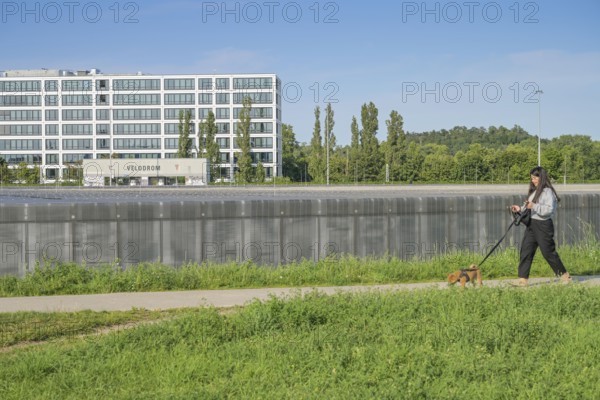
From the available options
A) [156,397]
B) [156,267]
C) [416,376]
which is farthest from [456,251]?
[156,397]

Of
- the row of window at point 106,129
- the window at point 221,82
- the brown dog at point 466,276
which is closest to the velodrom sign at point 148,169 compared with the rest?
the row of window at point 106,129

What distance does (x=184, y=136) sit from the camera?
325 feet

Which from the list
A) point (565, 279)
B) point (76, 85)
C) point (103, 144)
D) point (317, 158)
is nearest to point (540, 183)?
point (565, 279)

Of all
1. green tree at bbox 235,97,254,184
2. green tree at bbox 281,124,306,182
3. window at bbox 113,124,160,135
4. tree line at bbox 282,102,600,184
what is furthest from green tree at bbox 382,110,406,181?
window at bbox 113,124,160,135

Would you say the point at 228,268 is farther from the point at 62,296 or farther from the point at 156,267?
the point at 62,296

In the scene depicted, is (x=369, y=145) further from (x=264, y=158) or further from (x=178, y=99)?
(x=178, y=99)

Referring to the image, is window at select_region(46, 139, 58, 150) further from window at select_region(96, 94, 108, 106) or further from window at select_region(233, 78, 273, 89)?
window at select_region(233, 78, 273, 89)

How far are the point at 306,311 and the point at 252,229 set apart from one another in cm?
700

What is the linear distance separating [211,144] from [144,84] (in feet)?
57.0

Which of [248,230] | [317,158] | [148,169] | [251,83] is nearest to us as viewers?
[248,230]

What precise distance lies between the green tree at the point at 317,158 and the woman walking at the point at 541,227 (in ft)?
262

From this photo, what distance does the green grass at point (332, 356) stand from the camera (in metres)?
6.26

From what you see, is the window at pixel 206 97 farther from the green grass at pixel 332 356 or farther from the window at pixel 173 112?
the green grass at pixel 332 356

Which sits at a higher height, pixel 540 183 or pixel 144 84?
pixel 144 84
